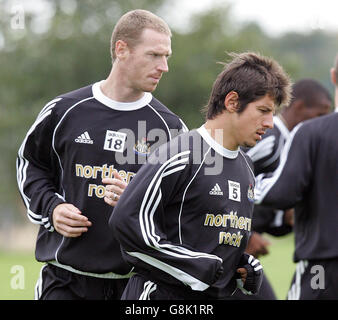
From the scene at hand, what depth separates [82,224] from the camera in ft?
15.5

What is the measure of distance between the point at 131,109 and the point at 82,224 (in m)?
0.83

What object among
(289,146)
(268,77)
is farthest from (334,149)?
(268,77)

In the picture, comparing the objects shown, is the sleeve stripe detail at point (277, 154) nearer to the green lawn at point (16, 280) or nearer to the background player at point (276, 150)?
the background player at point (276, 150)

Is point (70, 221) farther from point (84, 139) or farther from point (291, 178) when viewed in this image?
point (291, 178)

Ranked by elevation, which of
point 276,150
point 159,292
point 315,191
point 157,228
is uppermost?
point 276,150

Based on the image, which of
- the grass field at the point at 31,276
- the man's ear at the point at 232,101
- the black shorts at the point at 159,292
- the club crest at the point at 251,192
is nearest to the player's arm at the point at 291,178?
the club crest at the point at 251,192

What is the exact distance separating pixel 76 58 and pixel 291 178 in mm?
28050

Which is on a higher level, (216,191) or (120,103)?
(120,103)

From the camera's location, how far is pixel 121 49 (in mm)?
5113

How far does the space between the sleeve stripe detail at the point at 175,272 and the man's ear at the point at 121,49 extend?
1601 mm

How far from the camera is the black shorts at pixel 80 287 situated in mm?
4883

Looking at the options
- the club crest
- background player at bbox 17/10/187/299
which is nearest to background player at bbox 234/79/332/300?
background player at bbox 17/10/187/299

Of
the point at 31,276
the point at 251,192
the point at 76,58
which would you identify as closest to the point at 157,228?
the point at 251,192
